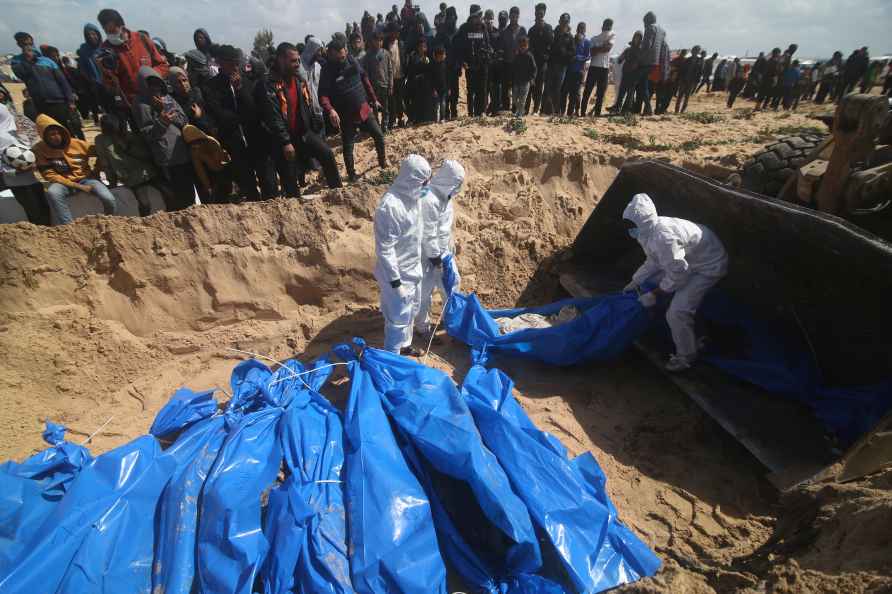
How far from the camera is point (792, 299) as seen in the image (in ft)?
11.7

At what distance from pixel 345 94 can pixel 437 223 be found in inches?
92.1

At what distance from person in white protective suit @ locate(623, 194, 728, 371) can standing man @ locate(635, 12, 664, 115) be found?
5.73 m

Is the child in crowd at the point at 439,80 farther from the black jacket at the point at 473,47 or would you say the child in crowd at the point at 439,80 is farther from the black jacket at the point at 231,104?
the black jacket at the point at 231,104

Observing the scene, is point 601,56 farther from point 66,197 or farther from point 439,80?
point 66,197

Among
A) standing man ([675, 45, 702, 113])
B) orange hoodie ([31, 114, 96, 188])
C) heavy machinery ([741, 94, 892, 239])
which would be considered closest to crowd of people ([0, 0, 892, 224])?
orange hoodie ([31, 114, 96, 188])

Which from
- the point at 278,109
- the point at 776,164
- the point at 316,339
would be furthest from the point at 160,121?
the point at 776,164

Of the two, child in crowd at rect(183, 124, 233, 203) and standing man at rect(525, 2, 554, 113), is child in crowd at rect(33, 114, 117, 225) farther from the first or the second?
standing man at rect(525, 2, 554, 113)

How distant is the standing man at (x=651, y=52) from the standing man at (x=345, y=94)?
523cm

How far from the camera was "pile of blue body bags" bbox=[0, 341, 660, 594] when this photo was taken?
205cm

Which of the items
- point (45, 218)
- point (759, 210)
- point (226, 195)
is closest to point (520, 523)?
point (759, 210)

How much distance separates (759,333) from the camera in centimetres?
374

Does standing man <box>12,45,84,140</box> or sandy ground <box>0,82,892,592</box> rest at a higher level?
standing man <box>12,45,84,140</box>

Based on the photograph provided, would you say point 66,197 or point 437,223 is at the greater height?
point 66,197

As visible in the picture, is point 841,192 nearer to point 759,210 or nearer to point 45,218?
point 759,210
